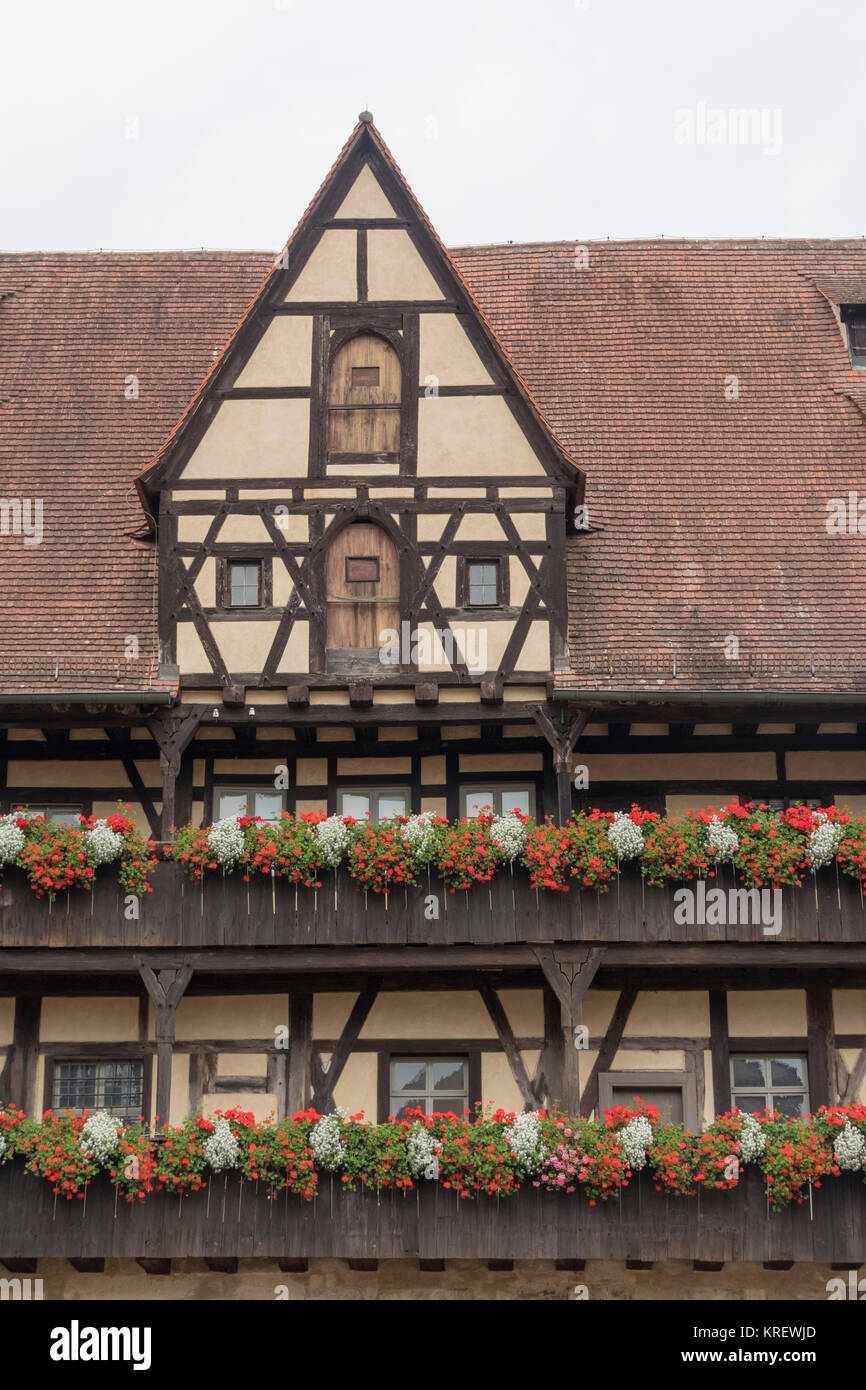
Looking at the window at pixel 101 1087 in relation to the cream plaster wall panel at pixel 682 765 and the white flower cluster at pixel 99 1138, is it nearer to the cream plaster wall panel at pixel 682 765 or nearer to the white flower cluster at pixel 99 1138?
the white flower cluster at pixel 99 1138

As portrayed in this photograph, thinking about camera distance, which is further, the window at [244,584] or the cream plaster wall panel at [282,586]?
the window at [244,584]

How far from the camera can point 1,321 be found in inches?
1177

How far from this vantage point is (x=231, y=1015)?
24.5 metres

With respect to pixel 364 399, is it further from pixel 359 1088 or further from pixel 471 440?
pixel 359 1088

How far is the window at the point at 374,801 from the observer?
83.5ft

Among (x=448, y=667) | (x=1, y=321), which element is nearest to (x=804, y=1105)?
(x=448, y=667)

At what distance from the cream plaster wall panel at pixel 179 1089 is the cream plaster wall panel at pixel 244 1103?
22cm

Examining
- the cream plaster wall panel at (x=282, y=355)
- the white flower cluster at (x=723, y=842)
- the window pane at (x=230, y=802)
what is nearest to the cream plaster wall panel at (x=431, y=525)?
the cream plaster wall panel at (x=282, y=355)

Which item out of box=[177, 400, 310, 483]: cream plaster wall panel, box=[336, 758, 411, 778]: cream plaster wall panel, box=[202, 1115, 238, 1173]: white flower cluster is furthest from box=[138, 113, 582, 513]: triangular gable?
box=[202, 1115, 238, 1173]: white flower cluster

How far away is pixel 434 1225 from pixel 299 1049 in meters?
2.90

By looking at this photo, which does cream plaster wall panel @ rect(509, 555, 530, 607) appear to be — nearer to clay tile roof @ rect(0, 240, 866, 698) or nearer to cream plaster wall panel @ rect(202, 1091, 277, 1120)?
clay tile roof @ rect(0, 240, 866, 698)

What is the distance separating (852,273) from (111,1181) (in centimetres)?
1610

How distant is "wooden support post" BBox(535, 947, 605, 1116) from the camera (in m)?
23.3

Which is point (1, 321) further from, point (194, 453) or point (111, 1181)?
point (111, 1181)
